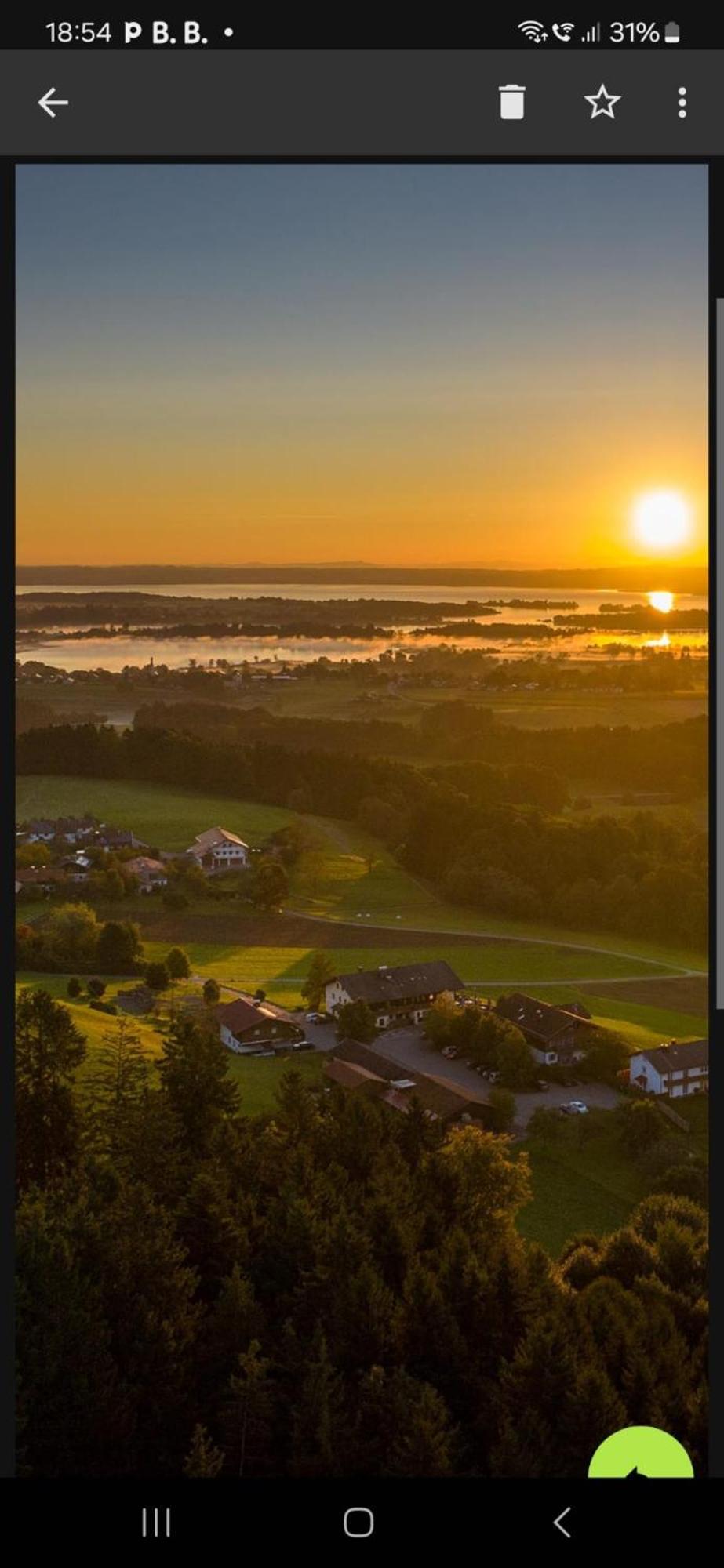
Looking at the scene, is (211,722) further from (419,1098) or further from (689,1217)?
(689,1217)

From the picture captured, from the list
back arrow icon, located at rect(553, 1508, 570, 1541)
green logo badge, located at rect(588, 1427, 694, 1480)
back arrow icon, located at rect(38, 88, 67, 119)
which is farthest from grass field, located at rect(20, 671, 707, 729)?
back arrow icon, located at rect(553, 1508, 570, 1541)

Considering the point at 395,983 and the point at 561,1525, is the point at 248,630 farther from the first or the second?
the point at 561,1525

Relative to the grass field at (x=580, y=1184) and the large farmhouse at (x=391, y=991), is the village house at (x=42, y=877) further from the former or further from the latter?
the grass field at (x=580, y=1184)

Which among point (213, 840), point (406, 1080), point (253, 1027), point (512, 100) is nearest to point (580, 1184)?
point (406, 1080)

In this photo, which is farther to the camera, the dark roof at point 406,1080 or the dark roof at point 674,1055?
the dark roof at point 406,1080

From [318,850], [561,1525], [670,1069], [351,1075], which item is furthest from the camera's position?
[318,850]

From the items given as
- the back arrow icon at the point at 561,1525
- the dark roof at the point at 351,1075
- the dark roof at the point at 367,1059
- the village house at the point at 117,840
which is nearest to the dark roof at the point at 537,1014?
the dark roof at the point at 367,1059
